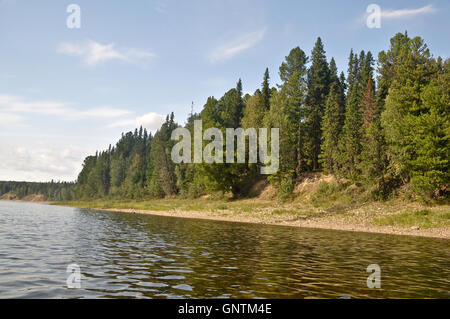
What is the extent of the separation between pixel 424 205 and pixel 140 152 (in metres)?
133

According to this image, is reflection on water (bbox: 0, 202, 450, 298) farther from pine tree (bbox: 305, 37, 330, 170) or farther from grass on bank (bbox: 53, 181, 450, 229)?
pine tree (bbox: 305, 37, 330, 170)

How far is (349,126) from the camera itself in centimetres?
5234

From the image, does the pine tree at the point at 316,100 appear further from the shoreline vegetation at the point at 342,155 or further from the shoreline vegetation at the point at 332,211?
the shoreline vegetation at the point at 332,211

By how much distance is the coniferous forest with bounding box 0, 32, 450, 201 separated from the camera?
3894 cm

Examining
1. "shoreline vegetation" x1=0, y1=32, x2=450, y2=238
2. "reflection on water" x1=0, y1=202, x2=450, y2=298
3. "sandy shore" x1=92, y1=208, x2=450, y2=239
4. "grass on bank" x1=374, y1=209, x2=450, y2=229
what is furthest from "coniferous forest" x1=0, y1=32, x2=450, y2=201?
"reflection on water" x1=0, y1=202, x2=450, y2=298

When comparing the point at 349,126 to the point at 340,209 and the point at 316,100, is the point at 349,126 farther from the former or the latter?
the point at 316,100

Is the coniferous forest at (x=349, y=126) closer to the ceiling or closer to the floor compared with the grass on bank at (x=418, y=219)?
closer to the ceiling

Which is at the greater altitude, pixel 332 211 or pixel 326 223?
pixel 332 211

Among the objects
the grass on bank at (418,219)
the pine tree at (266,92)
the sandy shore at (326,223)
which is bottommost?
the sandy shore at (326,223)

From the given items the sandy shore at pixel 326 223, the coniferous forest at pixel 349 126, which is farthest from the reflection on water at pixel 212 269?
the coniferous forest at pixel 349 126

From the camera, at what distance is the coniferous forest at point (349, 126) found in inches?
1533

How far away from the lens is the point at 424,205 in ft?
125

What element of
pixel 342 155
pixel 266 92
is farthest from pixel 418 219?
pixel 266 92
